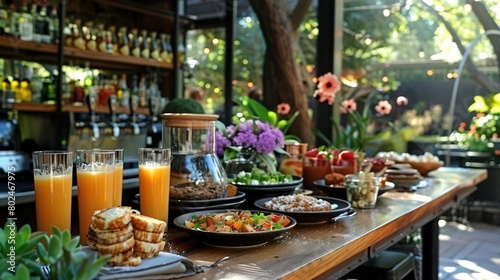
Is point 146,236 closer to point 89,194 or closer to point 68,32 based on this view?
point 89,194

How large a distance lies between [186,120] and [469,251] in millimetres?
3671

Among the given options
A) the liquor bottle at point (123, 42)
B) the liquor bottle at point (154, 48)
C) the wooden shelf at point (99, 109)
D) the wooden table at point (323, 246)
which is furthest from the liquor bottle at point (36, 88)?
the wooden table at point (323, 246)

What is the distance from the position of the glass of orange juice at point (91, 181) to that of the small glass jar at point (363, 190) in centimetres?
97

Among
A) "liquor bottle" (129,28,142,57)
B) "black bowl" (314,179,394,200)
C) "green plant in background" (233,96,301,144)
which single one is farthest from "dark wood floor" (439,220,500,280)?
"liquor bottle" (129,28,142,57)

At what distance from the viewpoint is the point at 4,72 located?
4.15 metres

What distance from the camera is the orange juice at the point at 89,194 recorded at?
1.24 metres

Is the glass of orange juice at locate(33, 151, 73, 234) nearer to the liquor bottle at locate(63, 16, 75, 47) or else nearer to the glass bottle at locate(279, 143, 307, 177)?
the glass bottle at locate(279, 143, 307, 177)

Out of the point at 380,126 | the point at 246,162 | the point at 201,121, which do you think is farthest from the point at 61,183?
the point at 380,126

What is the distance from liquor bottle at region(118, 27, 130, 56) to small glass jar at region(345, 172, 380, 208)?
3.43 m

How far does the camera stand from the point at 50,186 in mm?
1171

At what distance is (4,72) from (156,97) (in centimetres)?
140

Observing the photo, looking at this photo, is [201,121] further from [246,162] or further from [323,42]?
[323,42]

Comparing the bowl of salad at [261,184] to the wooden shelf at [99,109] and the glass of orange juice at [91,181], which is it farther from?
the wooden shelf at [99,109]

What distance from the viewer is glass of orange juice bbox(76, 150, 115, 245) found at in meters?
1.24
